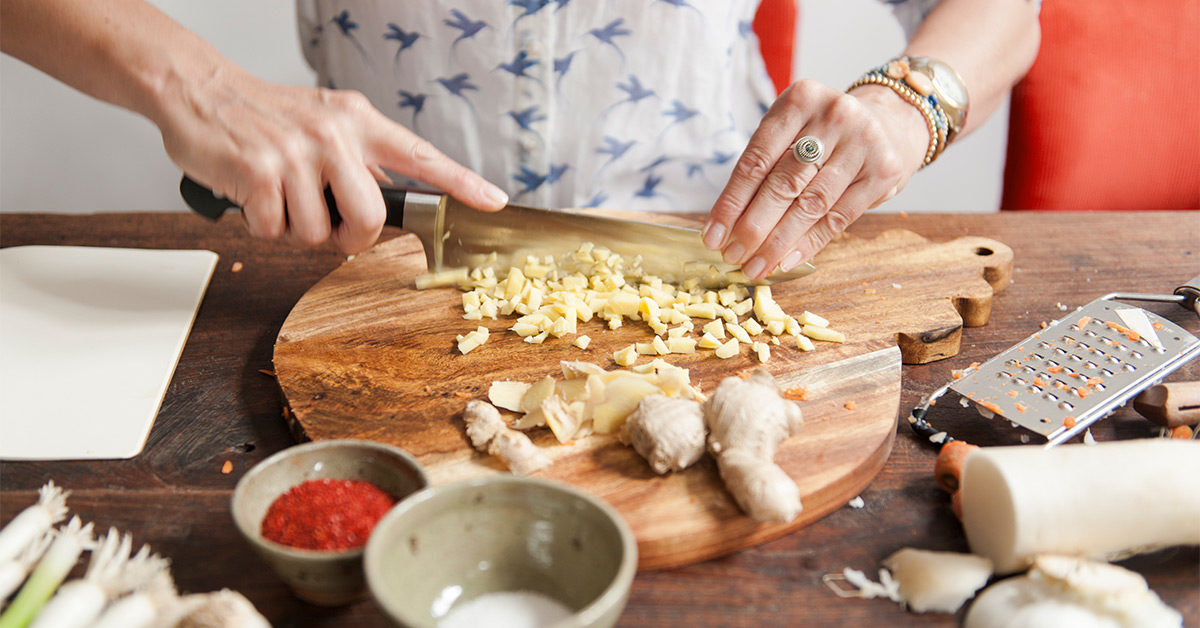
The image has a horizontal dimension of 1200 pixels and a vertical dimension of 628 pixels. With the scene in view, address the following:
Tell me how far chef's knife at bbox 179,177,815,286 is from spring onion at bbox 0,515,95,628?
730 millimetres

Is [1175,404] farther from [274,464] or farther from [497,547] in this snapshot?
[274,464]

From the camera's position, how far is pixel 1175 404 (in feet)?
3.79

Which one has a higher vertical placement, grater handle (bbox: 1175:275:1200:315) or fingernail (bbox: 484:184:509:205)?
fingernail (bbox: 484:184:509:205)

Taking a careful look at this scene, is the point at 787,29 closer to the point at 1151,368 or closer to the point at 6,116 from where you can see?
the point at 1151,368

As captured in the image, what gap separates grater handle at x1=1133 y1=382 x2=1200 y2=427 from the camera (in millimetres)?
1155

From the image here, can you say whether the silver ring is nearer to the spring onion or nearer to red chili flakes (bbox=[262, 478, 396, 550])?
red chili flakes (bbox=[262, 478, 396, 550])

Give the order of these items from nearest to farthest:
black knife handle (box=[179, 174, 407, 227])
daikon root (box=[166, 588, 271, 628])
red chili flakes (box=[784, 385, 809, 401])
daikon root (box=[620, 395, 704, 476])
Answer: daikon root (box=[166, 588, 271, 628]), daikon root (box=[620, 395, 704, 476]), red chili flakes (box=[784, 385, 809, 401]), black knife handle (box=[179, 174, 407, 227])

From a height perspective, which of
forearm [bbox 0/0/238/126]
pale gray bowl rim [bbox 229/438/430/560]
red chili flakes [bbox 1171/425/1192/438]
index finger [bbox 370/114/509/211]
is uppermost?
forearm [bbox 0/0/238/126]

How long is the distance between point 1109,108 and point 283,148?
2074mm

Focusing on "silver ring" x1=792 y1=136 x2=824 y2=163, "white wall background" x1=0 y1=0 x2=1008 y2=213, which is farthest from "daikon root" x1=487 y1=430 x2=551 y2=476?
"white wall background" x1=0 y1=0 x2=1008 y2=213

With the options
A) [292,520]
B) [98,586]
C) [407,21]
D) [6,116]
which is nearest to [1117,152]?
[407,21]

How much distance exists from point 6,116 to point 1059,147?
12.5 feet

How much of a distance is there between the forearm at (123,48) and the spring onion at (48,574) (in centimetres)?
65

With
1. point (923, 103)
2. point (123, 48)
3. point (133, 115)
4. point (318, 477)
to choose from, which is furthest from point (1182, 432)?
point (133, 115)
